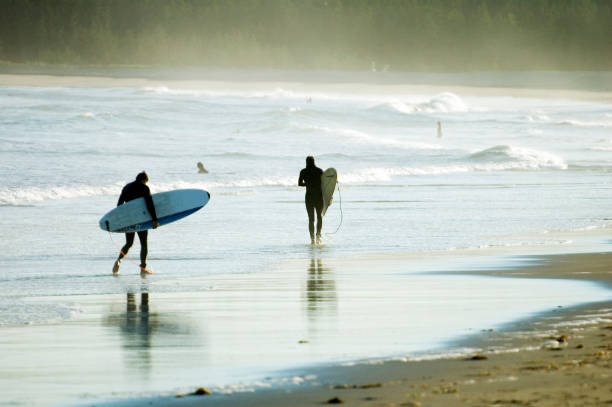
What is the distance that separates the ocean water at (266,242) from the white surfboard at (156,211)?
0.59 metres

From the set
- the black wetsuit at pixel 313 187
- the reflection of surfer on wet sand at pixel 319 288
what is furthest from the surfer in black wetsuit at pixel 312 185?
the reflection of surfer on wet sand at pixel 319 288

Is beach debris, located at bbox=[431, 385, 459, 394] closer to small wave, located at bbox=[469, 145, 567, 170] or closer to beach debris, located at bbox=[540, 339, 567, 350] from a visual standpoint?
beach debris, located at bbox=[540, 339, 567, 350]

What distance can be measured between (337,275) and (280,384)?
6285 millimetres

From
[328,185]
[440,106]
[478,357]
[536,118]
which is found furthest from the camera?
[440,106]

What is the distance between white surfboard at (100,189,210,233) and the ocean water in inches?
23.4

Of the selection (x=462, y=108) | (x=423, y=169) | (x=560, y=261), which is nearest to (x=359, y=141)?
(x=423, y=169)

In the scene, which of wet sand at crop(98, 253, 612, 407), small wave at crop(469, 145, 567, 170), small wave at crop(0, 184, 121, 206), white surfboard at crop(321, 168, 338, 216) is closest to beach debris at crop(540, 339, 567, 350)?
wet sand at crop(98, 253, 612, 407)

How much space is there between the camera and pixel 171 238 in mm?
18938

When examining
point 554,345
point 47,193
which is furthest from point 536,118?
point 554,345

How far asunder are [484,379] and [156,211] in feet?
33.2

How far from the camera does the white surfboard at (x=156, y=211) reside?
575 inches

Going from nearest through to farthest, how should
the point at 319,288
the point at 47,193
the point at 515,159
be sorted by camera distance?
the point at 319,288
the point at 47,193
the point at 515,159

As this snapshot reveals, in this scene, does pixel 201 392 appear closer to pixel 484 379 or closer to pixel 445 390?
pixel 445 390

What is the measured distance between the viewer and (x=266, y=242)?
18.0 metres
